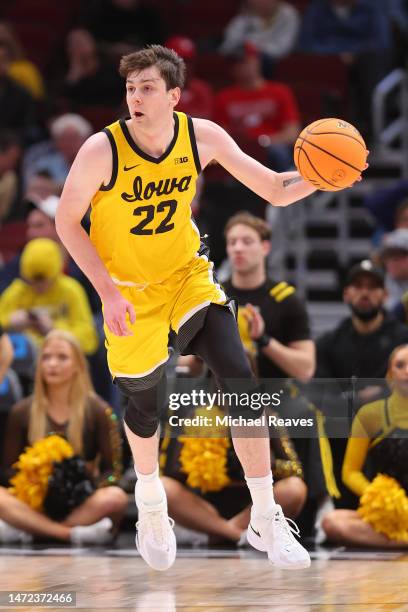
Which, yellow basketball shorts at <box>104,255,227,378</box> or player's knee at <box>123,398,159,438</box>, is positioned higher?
yellow basketball shorts at <box>104,255,227,378</box>

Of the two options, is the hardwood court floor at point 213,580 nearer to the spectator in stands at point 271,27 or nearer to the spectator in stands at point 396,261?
the spectator in stands at point 396,261

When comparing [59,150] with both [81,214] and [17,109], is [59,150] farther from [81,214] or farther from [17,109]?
[81,214]

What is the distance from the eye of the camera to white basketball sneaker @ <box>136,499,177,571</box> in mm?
5855

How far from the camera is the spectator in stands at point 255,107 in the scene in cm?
1105

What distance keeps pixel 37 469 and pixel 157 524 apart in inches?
64.4

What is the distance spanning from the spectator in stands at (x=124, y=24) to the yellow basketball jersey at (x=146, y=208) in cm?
717

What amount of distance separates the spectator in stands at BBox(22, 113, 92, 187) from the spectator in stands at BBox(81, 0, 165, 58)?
4.59 ft

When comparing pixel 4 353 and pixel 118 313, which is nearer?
pixel 118 313

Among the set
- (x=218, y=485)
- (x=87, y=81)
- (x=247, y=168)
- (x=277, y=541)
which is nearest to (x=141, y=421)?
(x=277, y=541)

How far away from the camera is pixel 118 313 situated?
524 cm

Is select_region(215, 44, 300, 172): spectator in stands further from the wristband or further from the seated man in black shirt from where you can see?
the wristband

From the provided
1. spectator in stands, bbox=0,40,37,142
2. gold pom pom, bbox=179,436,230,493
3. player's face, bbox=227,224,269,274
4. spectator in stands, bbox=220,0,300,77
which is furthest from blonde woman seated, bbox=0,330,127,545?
spectator in stands, bbox=220,0,300,77

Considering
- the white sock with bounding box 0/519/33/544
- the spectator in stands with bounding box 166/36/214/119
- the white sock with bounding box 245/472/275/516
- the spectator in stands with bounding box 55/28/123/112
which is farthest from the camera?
the spectator in stands with bounding box 55/28/123/112

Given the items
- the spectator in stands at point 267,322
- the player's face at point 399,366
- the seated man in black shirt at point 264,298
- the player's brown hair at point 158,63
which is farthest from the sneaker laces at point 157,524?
the player's brown hair at point 158,63
